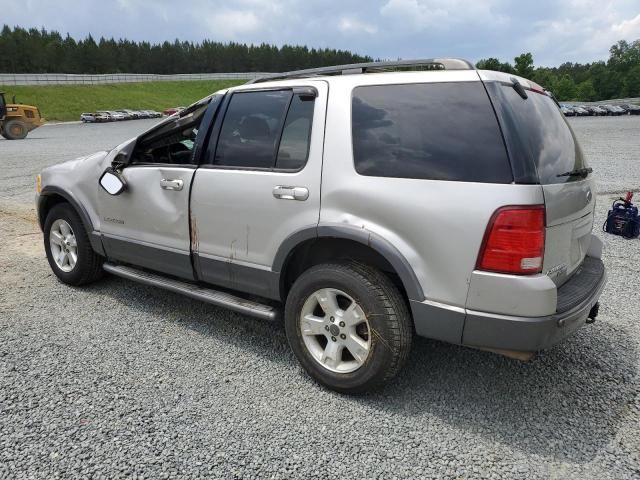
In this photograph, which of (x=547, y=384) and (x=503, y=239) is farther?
(x=547, y=384)

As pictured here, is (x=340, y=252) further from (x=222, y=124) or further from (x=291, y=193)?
(x=222, y=124)

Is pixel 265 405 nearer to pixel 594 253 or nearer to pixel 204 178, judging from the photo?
pixel 204 178

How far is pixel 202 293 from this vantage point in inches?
140

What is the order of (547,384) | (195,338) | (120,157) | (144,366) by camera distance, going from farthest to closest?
1. (120,157)
2. (195,338)
3. (144,366)
4. (547,384)

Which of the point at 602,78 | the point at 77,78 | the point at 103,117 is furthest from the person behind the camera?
the point at 602,78

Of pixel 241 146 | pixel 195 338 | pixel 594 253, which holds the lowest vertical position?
pixel 195 338

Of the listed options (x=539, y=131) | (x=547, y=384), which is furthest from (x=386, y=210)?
(x=547, y=384)

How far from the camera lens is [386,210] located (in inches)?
104

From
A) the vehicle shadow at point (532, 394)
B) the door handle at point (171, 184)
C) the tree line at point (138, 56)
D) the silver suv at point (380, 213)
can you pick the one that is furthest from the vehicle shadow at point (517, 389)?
the tree line at point (138, 56)

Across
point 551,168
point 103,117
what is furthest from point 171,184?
point 103,117

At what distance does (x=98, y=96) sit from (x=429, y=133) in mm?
78348

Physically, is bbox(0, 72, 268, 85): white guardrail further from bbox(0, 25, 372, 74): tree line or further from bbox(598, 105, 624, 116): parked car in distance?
bbox(598, 105, 624, 116): parked car in distance

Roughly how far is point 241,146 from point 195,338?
1.51 m

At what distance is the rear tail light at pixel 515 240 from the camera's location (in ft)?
7.64
